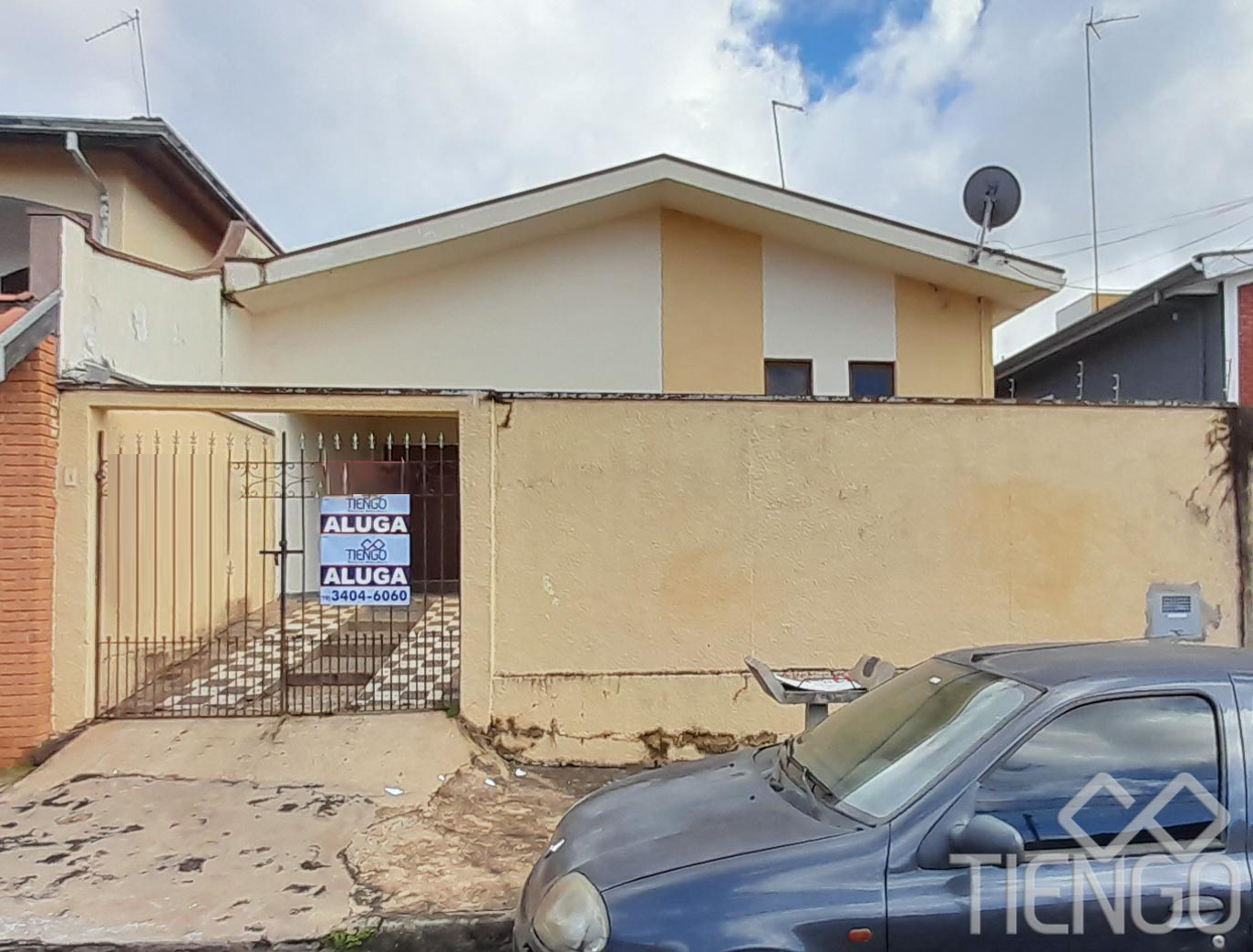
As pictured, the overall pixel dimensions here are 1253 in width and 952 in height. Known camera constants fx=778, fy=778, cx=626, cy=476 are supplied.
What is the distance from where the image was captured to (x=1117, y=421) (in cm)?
636

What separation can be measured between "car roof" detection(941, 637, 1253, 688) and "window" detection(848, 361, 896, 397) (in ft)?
23.0

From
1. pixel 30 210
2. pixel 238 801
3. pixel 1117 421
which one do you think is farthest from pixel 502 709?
pixel 1117 421

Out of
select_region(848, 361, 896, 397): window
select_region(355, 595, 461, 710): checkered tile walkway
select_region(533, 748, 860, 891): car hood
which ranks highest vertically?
select_region(848, 361, 896, 397): window

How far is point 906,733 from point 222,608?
287 inches

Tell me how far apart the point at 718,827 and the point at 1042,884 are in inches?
38.1

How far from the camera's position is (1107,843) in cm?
238

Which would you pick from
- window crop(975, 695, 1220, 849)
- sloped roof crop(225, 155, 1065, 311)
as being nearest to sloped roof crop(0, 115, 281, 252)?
sloped roof crop(225, 155, 1065, 311)

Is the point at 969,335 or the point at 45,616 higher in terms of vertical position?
the point at 969,335

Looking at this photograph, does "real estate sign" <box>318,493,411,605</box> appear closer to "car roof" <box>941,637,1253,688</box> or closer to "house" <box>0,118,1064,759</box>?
"house" <box>0,118,1064,759</box>

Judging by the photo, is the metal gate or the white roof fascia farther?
the white roof fascia

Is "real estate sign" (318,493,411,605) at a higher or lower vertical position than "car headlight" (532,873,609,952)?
higher

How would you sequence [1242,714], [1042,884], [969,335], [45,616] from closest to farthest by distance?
1. [1042,884]
2. [1242,714]
3. [45,616]
4. [969,335]

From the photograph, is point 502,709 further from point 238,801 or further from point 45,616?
point 45,616

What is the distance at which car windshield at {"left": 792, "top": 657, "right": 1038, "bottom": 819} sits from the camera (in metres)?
2.54
